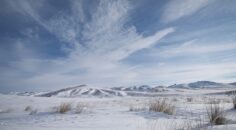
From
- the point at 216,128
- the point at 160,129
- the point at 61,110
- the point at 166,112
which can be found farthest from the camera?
the point at 61,110

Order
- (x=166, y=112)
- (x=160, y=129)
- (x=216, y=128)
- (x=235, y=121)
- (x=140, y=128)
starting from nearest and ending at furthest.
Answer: (x=216, y=128)
(x=160, y=129)
(x=140, y=128)
(x=235, y=121)
(x=166, y=112)

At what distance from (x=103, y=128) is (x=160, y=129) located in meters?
1.01

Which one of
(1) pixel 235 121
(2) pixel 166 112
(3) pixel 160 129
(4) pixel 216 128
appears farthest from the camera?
(2) pixel 166 112

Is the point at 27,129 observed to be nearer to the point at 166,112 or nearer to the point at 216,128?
the point at 216,128

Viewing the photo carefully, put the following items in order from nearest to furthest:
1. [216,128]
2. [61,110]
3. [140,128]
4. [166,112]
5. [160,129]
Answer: [216,128] < [160,129] < [140,128] < [166,112] < [61,110]

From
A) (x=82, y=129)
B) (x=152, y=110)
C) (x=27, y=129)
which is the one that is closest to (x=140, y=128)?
(x=82, y=129)

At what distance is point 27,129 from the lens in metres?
3.55

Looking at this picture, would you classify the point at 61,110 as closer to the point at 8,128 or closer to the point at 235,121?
the point at 8,128

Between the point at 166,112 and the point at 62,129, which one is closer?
the point at 62,129

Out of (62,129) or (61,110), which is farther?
(61,110)

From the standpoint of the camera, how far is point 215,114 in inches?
146

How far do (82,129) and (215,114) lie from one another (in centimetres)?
259

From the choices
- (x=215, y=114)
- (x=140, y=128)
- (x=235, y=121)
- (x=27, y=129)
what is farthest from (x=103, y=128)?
(x=235, y=121)

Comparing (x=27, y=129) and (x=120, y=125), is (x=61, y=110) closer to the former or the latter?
(x=27, y=129)
